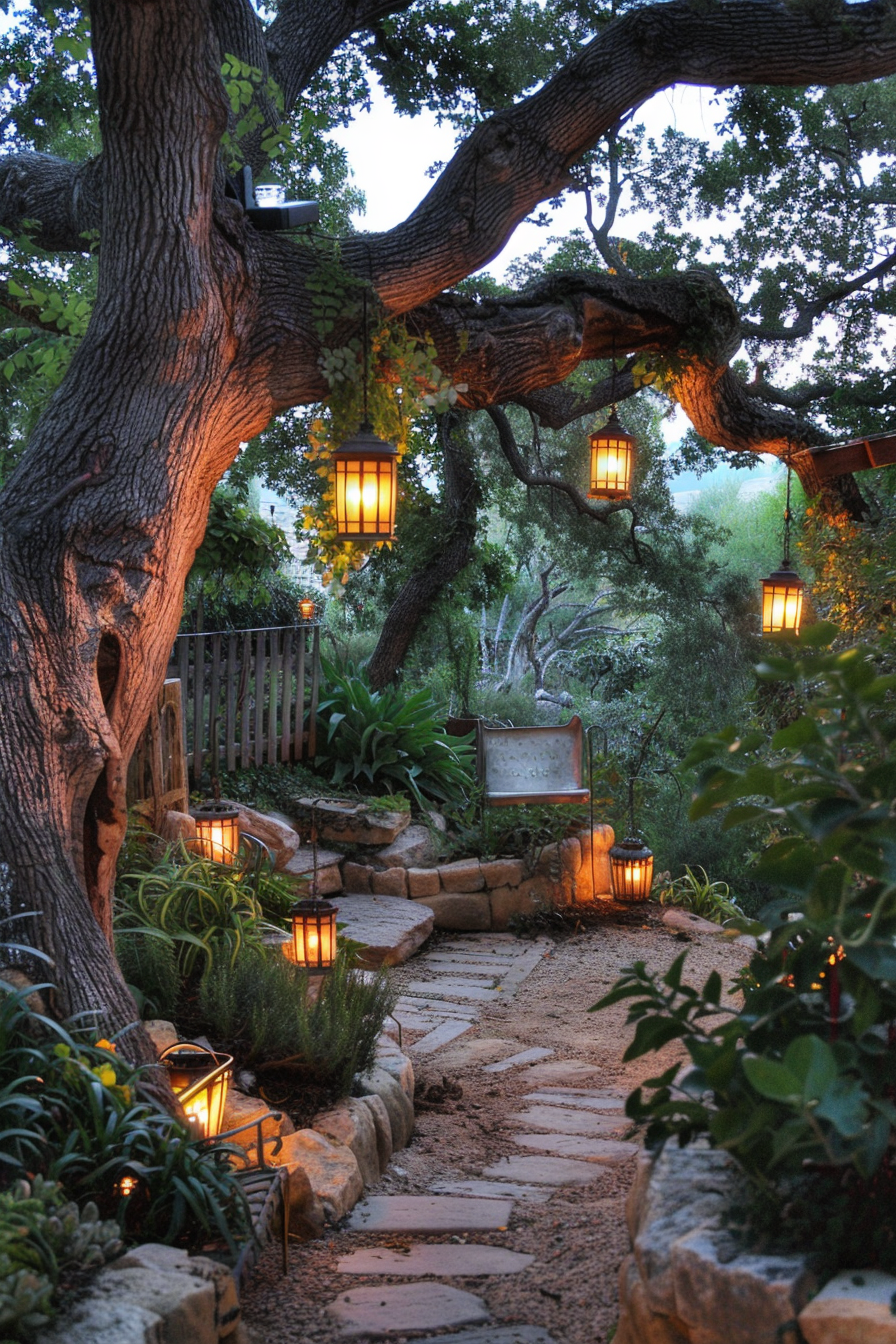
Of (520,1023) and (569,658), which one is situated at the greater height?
(569,658)

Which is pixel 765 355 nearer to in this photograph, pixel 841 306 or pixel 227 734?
pixel 841 306

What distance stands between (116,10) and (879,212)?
711cm

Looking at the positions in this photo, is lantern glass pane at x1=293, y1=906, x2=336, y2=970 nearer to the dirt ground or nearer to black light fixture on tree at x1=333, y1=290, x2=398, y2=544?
the dirt ground

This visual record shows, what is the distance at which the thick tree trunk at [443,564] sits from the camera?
8.28m

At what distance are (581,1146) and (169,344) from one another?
2.93 meters

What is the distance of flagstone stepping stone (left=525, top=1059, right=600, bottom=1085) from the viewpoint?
14.9ft

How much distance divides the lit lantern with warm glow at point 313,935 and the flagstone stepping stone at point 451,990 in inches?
68.5

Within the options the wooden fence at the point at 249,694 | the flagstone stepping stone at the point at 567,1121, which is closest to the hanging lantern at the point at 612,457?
the wooden fence at the point at 249,694

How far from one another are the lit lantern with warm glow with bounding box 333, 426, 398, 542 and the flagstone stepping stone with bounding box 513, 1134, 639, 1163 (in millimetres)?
2199

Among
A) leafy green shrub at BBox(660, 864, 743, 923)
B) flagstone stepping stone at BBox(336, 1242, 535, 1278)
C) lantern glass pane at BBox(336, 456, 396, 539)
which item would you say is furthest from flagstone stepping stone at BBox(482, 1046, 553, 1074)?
leafy green shrub at BBox(660, 864, 743, 923)

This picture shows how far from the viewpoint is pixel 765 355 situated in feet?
29.6

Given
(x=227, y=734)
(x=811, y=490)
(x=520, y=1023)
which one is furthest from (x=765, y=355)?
(x=520, y=1023)

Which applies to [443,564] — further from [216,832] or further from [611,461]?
[216,832]

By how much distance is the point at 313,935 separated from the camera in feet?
13.4
